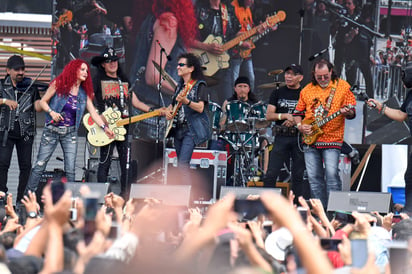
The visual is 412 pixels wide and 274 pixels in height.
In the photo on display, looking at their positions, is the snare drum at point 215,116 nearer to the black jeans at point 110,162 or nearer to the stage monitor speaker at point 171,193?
the black jeans at point 110,162

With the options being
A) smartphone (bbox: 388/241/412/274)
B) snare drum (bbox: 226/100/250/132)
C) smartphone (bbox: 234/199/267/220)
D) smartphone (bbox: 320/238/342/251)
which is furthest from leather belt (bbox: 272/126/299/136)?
smartphone (bbox: 388/241/412/274)

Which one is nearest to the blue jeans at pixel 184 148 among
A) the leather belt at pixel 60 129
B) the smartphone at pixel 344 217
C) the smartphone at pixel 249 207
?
the leather belt at pixel 60 129

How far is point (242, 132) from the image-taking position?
10805mm

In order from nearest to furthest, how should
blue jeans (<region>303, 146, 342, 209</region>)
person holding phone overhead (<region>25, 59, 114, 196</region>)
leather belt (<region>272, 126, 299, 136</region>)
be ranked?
blue jeans (<region>303, 146, 342, 209</region>) < person holding phone overhead (<region>25, 59, 114, 196</region>) < leather belt (<region>272, 126, 299, 136</region>)

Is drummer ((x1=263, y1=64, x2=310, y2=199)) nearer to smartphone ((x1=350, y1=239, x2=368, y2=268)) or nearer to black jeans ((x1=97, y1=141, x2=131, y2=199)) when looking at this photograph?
black jeans ((x1=97, y1=141, x2=131, y2=199))

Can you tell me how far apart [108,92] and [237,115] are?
1.97 m

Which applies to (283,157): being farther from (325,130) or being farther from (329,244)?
(329,244)

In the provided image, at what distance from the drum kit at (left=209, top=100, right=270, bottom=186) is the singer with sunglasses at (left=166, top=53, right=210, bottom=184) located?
1671mm

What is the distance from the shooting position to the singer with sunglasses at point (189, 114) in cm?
895

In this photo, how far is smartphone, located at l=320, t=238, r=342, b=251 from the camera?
4.35 metres

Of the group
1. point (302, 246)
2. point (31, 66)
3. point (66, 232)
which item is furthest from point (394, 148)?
point (302, 246)

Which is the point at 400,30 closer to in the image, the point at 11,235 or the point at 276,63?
the point at 276,63

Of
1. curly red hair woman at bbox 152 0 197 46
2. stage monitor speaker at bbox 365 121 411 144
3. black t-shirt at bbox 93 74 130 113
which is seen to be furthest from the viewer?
stage monitor speaker at bbox 365 121 411 144

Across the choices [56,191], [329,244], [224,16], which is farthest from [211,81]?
[56,191]
